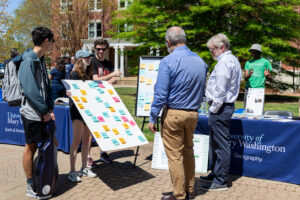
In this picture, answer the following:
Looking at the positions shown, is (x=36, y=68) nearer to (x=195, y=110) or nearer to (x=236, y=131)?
(x=195, y=110)

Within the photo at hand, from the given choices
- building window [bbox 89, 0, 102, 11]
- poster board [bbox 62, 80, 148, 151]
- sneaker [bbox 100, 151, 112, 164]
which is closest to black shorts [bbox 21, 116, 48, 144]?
poster board [bbox 62, 80, 148, 151]

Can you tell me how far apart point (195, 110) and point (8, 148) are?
4.54 m

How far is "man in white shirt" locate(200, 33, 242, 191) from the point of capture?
404 cm

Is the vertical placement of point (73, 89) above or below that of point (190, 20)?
below

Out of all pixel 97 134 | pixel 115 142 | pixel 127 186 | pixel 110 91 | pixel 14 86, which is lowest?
pixel 127 186

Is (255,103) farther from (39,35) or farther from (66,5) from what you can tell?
(66,5)

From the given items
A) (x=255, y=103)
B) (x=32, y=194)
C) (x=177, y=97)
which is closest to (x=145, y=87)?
(x=177, y=97)

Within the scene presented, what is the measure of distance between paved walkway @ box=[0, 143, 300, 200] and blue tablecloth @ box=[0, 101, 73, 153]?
71cm

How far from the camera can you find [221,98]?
13.4 feet

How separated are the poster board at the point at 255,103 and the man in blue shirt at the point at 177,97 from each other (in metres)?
2.19

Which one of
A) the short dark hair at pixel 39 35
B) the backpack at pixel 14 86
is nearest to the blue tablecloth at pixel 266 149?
the short dark hair at pixel 39 35

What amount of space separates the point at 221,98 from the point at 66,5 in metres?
28.1

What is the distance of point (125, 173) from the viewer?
4.92m

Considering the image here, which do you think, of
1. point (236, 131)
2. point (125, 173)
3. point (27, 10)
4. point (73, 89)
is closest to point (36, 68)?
point (73, 89)
